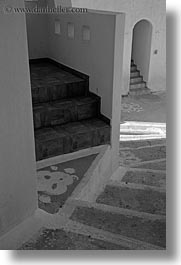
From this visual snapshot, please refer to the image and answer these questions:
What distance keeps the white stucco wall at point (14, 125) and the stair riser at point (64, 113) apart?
1538 millimetres

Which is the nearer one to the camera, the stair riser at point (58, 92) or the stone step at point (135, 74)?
the stair riser at point (58, 92)

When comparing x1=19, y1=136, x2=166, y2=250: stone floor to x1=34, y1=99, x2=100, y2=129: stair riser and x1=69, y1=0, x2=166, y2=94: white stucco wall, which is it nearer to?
x1=34, y1=99, x2=100, y2=129: stair riser

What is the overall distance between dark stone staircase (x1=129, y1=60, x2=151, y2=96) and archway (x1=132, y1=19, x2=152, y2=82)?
0.12m

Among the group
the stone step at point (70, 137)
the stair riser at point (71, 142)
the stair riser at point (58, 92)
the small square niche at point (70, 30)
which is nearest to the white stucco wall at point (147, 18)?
the small square niche at point (70, 30)

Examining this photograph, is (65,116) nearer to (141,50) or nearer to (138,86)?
(138,86)

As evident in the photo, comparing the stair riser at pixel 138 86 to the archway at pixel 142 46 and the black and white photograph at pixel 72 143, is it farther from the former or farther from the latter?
the black and white photograph at pixel 72 143

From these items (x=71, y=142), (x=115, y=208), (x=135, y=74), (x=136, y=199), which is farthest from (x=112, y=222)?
(x=135, y=74)

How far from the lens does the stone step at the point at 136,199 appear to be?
10.6 feet

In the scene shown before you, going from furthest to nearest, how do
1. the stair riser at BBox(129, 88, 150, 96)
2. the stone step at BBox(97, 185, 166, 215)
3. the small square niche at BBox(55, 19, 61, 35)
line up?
the stair riser at BBox(129, 88, 150, 96), the small square niche at BBox(55, 19, 61, 35), the stone step at BBox(97, 185, 166, 215)

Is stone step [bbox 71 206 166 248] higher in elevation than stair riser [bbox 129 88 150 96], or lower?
higher

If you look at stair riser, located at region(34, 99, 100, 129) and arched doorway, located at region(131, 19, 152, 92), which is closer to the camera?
stair riser, located at region(34, 99, 100, 129)

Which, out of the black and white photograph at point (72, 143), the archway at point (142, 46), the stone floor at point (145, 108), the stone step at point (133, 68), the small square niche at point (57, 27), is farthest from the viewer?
the stone step at point (133, 68)

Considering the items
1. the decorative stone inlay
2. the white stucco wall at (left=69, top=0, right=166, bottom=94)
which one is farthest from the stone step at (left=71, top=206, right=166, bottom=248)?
the white stucco wall at (left=69, top=0, right=166, bottom=94)

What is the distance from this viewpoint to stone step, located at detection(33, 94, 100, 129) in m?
3.85
